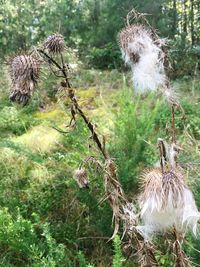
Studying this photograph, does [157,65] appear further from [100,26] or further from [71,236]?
[100,26]

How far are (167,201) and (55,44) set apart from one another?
0.74 meters

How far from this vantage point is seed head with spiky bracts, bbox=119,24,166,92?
2027 millimetres

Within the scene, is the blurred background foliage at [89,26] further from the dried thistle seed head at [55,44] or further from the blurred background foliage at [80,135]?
the dried thistle seed head at [55,44]

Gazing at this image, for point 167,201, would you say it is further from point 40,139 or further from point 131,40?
point 40,139

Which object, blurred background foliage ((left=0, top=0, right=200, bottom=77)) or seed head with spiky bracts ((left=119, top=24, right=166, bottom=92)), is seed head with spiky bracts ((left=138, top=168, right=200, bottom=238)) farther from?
blurred background foliage ((left=0, top=0, right=200, bottom=77))

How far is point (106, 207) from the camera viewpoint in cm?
289

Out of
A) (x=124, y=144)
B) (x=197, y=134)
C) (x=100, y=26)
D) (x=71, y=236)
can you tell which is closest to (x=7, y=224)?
(x=71, y=236)

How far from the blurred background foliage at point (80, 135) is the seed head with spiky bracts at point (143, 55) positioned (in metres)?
0.15

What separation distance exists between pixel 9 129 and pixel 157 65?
11.2 feet

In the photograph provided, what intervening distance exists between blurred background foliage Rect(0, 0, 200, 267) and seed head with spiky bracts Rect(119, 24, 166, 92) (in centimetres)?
15

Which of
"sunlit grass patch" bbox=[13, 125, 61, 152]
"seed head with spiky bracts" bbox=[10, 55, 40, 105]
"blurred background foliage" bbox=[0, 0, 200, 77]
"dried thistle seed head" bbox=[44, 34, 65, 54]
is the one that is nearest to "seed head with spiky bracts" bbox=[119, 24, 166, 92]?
"dried thistle seed head" bbox=[44, 34, 65, 54]

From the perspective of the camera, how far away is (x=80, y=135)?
2.94 meters

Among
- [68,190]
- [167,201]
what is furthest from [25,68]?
[68,190]

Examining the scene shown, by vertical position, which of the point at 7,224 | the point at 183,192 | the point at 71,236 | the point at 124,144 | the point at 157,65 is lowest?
the point at 71,236
